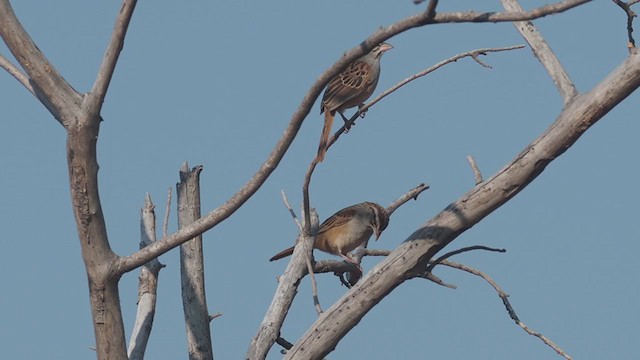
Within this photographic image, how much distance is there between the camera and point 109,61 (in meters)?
5.38

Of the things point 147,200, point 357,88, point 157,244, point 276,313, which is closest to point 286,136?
point 157,244

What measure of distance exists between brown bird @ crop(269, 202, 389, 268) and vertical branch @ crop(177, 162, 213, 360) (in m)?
A: 1.91

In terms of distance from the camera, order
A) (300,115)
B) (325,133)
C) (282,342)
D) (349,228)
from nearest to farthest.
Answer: (300,115) → (282,342) → (325,133) → (349,228)

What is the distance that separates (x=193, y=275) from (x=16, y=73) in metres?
2.15

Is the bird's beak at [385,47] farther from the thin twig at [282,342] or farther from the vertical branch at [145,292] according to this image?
the thin twig at [282,342]

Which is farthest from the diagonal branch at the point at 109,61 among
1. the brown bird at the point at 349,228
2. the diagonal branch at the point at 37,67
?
the brown bird at the point at 349,228

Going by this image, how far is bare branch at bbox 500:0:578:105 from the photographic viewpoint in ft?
19.4

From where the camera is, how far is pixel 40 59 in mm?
5543

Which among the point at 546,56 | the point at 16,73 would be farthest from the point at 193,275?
the point at 546,56

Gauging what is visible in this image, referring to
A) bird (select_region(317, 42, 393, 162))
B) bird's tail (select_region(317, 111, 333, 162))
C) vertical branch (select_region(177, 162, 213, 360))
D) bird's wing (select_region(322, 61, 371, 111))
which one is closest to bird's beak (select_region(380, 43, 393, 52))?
bird (select_region(317, 42, 393, 162))

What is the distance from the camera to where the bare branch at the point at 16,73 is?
5.75 m

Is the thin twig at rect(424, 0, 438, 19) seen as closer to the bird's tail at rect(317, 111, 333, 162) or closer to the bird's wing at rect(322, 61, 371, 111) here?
the bird's tail at rect(317, 111, 333, 162)

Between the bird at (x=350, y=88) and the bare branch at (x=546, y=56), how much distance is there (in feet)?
8.78

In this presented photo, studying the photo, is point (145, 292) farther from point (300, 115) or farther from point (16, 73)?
point (300, 115)
